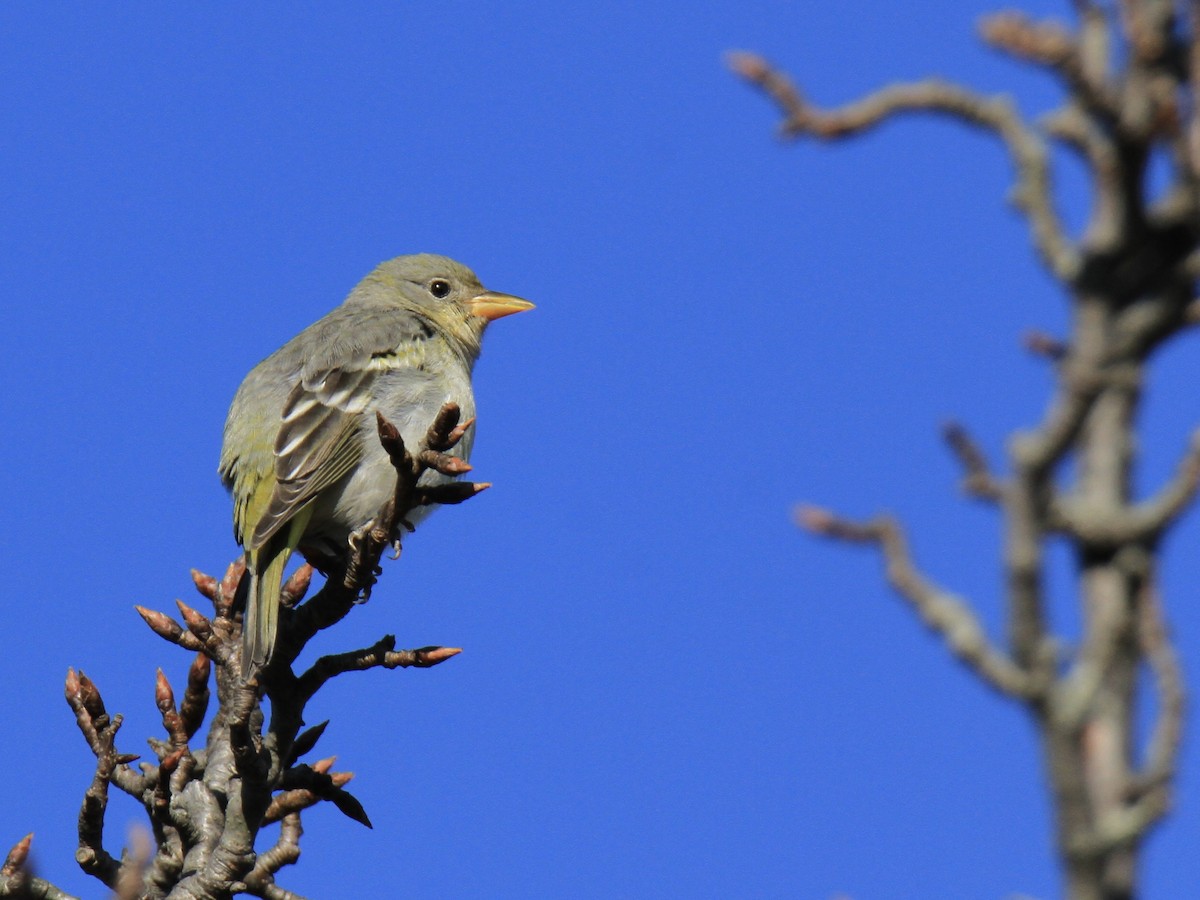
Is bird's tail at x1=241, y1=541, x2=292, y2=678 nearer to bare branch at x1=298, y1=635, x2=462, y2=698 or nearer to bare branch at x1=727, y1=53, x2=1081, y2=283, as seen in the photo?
bare branch at x1=298, y1=635, x2=462, y2=698

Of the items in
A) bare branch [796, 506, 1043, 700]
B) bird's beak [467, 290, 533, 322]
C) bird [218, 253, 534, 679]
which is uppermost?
bird's beak [467, 290, 533, 322]

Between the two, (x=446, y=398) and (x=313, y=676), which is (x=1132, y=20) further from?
(x=446, y=398)

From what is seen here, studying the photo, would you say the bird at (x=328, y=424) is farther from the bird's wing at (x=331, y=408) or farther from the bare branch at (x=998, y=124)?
the bare branch at (x=998, y=124)

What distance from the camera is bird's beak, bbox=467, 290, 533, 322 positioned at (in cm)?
1027

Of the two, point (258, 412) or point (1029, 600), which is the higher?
point (258, 412)

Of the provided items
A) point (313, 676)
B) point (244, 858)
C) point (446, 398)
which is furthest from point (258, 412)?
point (244, 858)

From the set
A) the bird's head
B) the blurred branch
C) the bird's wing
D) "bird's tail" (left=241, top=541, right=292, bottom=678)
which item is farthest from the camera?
the bird's head

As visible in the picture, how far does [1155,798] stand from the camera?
5.90 feet

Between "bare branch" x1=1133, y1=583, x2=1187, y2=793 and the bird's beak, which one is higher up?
the bird's beak

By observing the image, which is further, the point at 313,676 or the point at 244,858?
the point at 313,676

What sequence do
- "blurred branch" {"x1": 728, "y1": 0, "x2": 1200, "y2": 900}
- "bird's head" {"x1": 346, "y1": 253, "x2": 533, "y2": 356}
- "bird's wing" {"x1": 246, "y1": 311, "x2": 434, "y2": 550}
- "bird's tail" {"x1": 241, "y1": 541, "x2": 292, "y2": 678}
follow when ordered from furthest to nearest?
"bird's head" {"x1": 346, "y1": 253, "x2": 533, "y2": 356} < "bird's wing" {"x1": 246, "y1": 311, "x2": 434, "y2": 550} < "bird's tail" {"x1": 241, "y1": 541, "x2": 292, "y2": 678} < "blurred branch" {"x1": 728, "y1": 0, "x2": 1200, "y2": 900}

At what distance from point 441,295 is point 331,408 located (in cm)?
279

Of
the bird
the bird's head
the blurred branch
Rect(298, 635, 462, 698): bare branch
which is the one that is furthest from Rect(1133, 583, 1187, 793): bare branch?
the bird's head

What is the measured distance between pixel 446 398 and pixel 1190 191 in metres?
6.63
